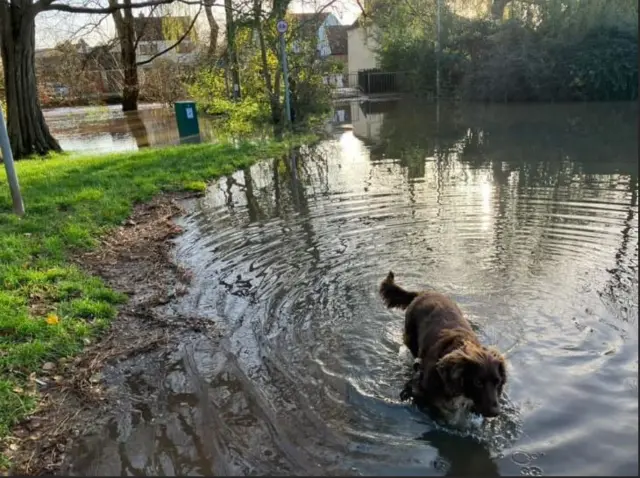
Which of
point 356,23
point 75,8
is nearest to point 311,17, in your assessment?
point 75,8

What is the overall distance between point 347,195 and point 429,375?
6.98m

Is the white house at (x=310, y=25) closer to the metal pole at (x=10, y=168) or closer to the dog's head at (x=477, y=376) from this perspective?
the metal pole at (x=10, y=168)

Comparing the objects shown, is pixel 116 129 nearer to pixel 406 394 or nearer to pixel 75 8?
pixel 75 8

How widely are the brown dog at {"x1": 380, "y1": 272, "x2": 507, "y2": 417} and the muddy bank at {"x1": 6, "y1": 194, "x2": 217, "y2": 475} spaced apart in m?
2.01

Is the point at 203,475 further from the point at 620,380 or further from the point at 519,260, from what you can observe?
the point at 519,260

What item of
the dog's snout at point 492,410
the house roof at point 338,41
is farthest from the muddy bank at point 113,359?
the house roof at point 338,41

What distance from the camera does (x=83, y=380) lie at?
14.9 ft

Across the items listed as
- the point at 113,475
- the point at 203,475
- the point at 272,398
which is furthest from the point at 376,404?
the point at 113,475

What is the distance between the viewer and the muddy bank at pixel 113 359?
3.83 metres

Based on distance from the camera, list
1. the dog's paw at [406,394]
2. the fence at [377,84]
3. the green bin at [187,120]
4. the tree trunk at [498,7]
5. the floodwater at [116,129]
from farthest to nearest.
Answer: the fence at [377,84] → the tree trunk at [498,7] → the green bin at [187,120] → the floodwater at [116,129] → the dog's paw at [406,394]

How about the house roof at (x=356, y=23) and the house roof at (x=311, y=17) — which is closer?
the house roof at (x=311, y=17)

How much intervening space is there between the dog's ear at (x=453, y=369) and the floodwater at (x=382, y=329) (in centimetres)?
42

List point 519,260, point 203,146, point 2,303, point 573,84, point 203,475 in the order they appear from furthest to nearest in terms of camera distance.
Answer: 1. point 573,84
2. point 203,146
3. point 519,260
4. point 2,303
5. point 203,475

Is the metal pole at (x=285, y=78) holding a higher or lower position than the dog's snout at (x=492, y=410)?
higher
